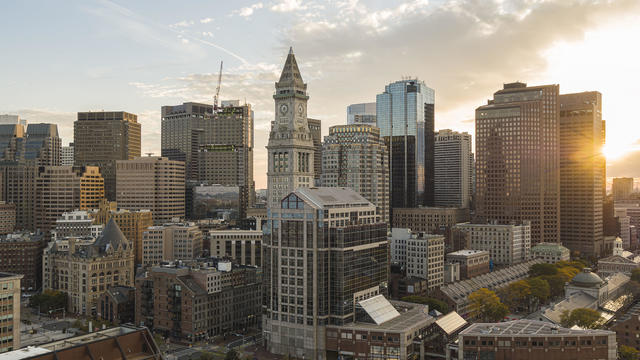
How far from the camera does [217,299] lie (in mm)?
165500

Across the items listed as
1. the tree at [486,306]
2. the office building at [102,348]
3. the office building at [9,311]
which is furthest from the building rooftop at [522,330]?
the office building at [9,311]

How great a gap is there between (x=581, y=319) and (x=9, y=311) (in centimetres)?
14020

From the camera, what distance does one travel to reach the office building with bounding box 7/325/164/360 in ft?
251

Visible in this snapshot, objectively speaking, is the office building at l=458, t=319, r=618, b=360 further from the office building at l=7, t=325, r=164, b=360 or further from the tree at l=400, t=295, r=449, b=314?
the office building at l=7, t=325, r=164, b=360

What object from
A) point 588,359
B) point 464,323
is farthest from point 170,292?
point 588,359

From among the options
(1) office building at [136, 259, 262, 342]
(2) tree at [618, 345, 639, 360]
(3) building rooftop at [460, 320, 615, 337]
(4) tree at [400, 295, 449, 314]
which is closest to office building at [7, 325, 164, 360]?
(3) building rooftop at [460, 320, 615, 337]

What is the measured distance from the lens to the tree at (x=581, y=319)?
150 metres

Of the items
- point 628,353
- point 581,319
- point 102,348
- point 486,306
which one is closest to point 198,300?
point 102,348

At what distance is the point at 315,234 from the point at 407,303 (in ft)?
129

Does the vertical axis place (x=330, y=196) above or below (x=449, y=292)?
above

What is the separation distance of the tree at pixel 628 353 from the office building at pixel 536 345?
212 inches

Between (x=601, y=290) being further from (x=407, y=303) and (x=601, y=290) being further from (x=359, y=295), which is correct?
(x=359, y=295)

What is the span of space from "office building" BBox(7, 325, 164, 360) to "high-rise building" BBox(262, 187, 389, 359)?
191 ft

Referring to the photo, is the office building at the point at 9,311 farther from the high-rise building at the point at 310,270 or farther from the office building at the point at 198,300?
the high-rise building at the point at 310,270
